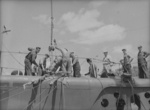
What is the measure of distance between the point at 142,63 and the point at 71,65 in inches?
124

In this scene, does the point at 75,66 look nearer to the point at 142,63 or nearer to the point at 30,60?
the point at 30,60

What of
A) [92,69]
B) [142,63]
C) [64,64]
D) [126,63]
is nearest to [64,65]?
[64,64]

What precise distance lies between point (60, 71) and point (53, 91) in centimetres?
87

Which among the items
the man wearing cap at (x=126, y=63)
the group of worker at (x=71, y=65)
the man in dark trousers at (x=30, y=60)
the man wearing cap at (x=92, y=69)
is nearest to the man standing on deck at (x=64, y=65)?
the group of worker at (x=71, y=65)

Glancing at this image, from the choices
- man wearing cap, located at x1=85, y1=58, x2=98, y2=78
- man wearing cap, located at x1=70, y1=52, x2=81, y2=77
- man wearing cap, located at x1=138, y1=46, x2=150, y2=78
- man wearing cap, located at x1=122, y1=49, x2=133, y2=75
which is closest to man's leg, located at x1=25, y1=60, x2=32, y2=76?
man wearing cap, located at x1=70, y1=52, x2=81, y2=77

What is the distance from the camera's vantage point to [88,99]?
9070mm

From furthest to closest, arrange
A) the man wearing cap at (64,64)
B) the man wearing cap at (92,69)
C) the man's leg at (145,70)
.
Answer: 1. the man's leg at (145,70)
2. the man wearing cap at (92,69)
3. the man wearing cap at (64,64)

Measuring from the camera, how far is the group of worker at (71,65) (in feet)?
31.1

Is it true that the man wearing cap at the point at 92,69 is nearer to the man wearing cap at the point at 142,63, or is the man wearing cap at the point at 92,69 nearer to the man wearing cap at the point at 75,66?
the man wearing cap at the point at 75,66

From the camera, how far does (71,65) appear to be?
9.60 metres

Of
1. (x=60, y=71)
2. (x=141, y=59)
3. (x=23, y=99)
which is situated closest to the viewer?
(x=23, y=99)

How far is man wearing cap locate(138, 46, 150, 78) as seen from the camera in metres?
10.5

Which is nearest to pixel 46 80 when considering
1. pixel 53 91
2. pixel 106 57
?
pixel 53 91

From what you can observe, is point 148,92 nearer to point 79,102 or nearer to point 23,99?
point 79,102
